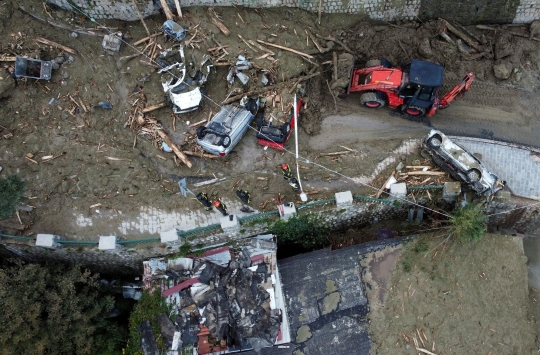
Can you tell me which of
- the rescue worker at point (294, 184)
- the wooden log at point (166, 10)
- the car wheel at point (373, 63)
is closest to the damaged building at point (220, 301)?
the rescue worker at point (294, 184)

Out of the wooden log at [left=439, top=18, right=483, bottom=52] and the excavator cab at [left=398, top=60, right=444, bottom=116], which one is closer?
the excavator cab at [left=398, top=60, right=444, bottom=116]

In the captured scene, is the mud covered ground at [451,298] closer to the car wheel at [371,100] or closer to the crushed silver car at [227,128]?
the car wheel at [371,100]

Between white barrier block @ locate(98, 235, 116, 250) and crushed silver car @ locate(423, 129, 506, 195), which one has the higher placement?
Result: crushed silver car @ locate(423, 129, 506, 195)

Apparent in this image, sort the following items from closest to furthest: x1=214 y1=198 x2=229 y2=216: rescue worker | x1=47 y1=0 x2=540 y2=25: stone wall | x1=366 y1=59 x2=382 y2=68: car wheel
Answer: x1=214 y1=198 x2=229 y2=216: rescue worker → x1=47 y1=0 x2=540 y2=25: stone wall → x1=366 y1=59 x2=382 y2=68: car wheel

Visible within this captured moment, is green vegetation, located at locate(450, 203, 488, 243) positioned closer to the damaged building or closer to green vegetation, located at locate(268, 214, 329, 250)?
green vegetation, located at locate(268, 214, 329, 250)

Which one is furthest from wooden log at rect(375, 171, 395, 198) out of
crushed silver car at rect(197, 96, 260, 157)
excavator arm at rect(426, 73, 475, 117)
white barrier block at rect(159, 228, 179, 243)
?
white barrier block at rect(159, 228, 179, 243)

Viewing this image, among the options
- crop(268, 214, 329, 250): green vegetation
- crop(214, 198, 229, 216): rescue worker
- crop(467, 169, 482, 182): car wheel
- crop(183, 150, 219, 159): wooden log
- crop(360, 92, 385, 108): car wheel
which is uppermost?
crop(360, 92, 385, 108): car wheel

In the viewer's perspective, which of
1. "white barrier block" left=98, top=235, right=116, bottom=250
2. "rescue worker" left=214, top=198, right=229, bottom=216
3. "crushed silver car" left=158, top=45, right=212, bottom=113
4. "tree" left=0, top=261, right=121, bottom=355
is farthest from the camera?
"crushed silver car" left=158, top=45, right=212, bottom=113
